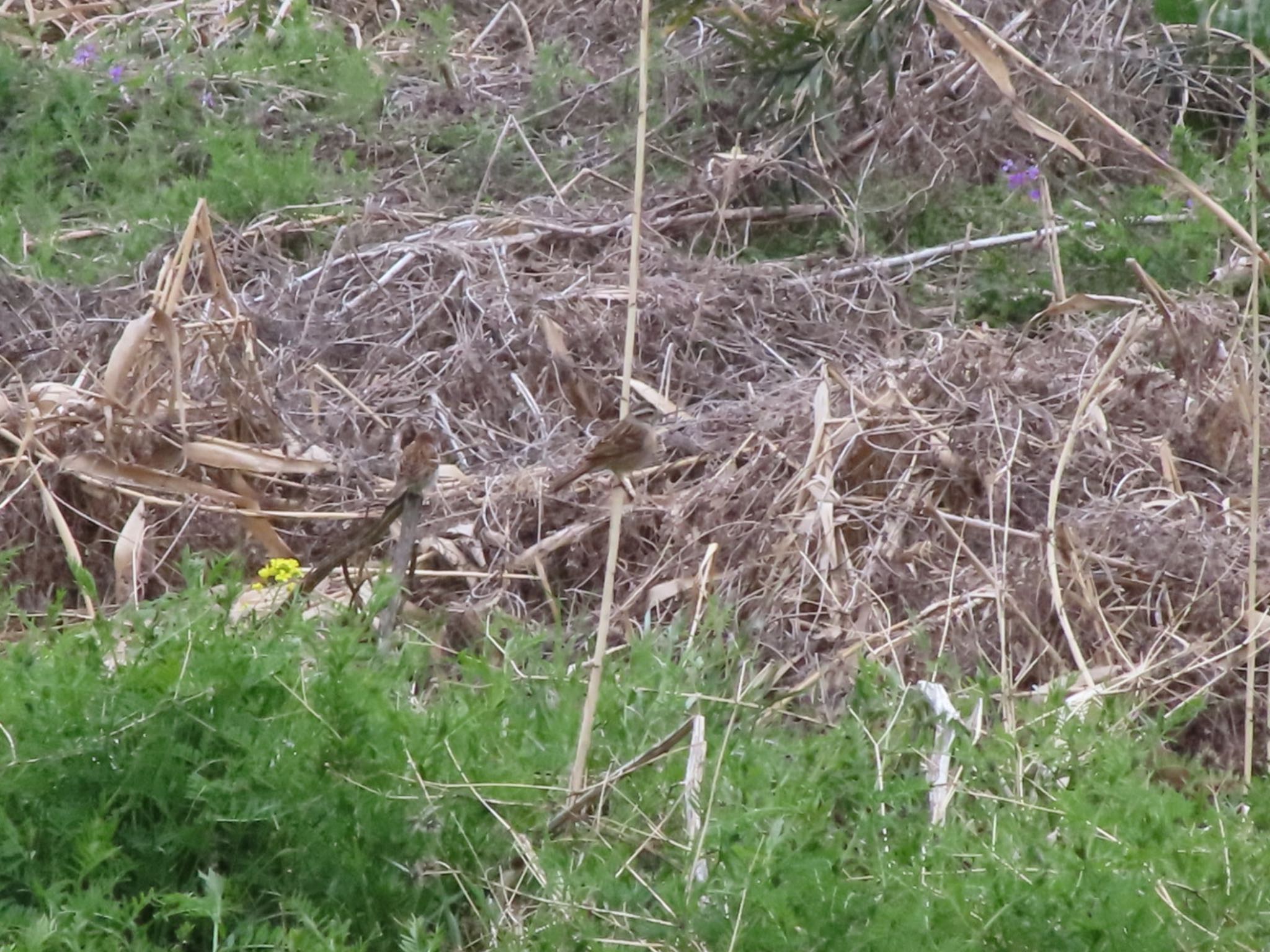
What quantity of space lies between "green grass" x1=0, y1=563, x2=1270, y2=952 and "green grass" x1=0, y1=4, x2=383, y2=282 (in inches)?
135

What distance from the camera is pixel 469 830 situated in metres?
2.16

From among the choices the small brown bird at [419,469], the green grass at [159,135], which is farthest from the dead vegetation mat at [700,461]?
the green grass at [159,135]

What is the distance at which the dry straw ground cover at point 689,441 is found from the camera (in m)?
3.30

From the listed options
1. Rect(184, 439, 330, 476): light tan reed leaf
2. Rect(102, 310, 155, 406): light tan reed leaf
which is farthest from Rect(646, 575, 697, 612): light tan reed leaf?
Rect(102, 310, 155, 406): light tan reed leaf

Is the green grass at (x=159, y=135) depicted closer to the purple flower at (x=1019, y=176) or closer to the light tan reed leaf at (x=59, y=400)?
the light tan reed leaf at (x=59, y=400)

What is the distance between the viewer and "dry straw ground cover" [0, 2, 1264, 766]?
10.8ft

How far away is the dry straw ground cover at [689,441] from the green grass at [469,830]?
36 cm

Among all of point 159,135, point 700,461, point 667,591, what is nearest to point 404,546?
point 667,591

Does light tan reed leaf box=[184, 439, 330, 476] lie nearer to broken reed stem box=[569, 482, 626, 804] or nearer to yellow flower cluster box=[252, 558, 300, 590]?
yellow flower cluster box=[252, 558, 300, 590]

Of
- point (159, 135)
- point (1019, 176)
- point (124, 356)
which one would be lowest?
point (159, 135)

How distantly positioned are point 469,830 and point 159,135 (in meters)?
4.66

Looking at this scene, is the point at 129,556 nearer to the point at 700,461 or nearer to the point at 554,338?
the point at 700,461

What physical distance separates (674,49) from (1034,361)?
2.90 metres

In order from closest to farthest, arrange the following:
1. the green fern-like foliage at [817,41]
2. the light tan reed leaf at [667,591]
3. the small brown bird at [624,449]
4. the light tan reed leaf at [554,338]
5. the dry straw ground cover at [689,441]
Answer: the small brown bird at [624,449]
the green fern-like foliage at [817,41]
the dry straw ground cover at [689,441]
the light tan reed leaf at [667,591]
the light tan reed leaf at [554,338]
